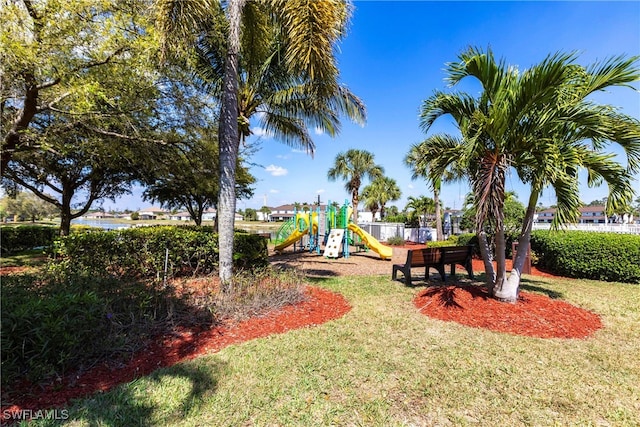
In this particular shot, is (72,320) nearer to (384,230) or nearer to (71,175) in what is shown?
(71,175)

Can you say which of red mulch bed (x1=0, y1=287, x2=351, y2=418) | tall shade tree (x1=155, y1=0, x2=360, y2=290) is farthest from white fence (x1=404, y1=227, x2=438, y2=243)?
tall shade tree (x1=155, y1=0, x2=360, y2=290)

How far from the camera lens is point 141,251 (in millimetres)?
6766

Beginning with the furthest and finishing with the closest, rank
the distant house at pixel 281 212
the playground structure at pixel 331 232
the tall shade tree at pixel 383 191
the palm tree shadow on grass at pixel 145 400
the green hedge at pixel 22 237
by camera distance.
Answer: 1. the distant house at pixel 281 212
2. the tall shade tree at pixel 383 191
3. the playground structure at pixel 331 232
4. the green hedge at pixel 22 237
5. the palm tree shadow on grass at pixel 145 400

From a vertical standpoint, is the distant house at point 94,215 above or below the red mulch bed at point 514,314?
above

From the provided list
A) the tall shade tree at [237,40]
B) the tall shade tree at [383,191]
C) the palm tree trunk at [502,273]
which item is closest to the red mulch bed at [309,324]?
the palm tree trunk at [502,273]

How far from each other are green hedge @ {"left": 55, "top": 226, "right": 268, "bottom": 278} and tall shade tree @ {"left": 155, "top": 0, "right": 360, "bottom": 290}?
1.76 m

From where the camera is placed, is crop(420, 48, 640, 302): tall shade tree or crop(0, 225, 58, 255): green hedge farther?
crop(0, 225, 58, 255): green hedge

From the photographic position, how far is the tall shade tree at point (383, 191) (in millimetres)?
35719

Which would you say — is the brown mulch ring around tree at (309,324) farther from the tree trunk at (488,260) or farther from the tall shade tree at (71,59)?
the tall shade tree at (71,59)

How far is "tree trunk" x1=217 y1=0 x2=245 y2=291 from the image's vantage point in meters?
5.67

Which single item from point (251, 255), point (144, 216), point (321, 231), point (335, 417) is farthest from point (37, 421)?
point (144, 216)

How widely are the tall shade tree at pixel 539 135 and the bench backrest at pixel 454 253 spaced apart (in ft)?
6.97

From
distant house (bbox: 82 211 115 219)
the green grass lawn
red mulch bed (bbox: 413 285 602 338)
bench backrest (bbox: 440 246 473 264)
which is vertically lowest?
the green grass lawn

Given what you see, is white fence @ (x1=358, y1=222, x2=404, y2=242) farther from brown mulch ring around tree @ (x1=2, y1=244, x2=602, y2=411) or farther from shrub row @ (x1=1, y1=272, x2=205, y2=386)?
shrub row @ (x1=1, y1=272, x2=205, y2=386)
